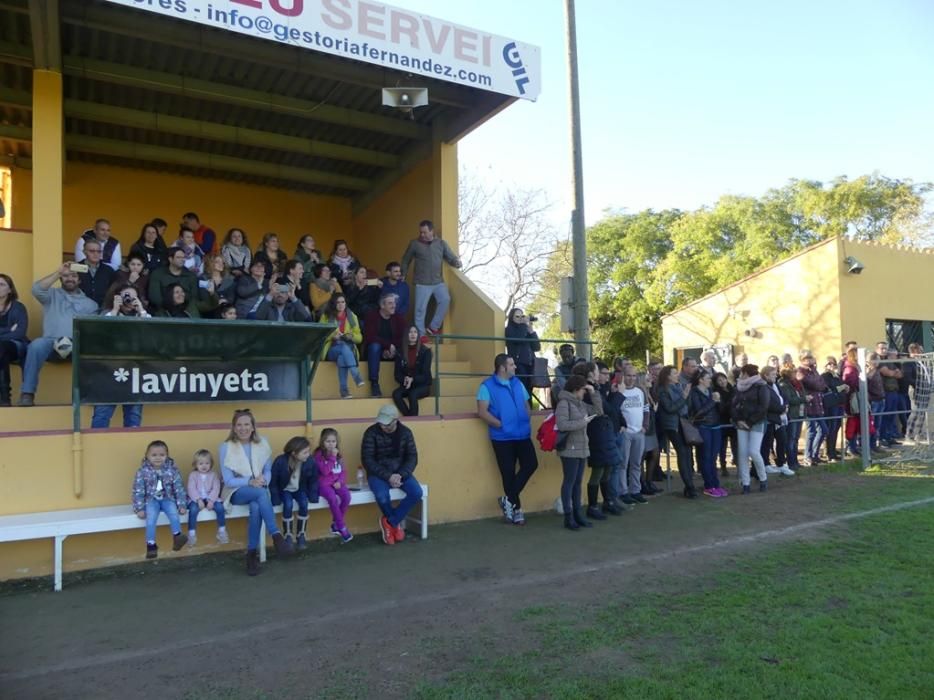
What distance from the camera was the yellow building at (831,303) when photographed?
17.0 metres

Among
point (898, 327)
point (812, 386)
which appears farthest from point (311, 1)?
point (898, 327)

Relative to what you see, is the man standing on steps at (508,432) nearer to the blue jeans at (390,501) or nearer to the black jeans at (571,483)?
the black jeans at (571,483)

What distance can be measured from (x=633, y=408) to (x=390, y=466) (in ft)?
10.9

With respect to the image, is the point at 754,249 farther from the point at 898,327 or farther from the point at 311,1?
the point at 311,1

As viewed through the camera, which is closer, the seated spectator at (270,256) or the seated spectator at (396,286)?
the seated spectator at (270,256)

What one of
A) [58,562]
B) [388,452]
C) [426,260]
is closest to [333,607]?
[388,452]

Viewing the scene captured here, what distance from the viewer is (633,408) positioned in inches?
332

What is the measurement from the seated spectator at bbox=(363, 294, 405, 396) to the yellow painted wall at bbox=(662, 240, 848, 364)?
42.0 feet

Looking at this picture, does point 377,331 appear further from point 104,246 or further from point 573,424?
point 104,246

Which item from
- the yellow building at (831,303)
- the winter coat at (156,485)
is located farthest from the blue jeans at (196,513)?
the yellow building at (831,303)

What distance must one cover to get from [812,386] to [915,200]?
79.6ft

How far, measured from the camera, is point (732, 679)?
12.1ft

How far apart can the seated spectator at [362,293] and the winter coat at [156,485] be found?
409cm

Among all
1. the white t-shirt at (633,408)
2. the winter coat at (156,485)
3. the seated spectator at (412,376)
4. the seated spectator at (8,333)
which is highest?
the seated spectator at (8,333)
